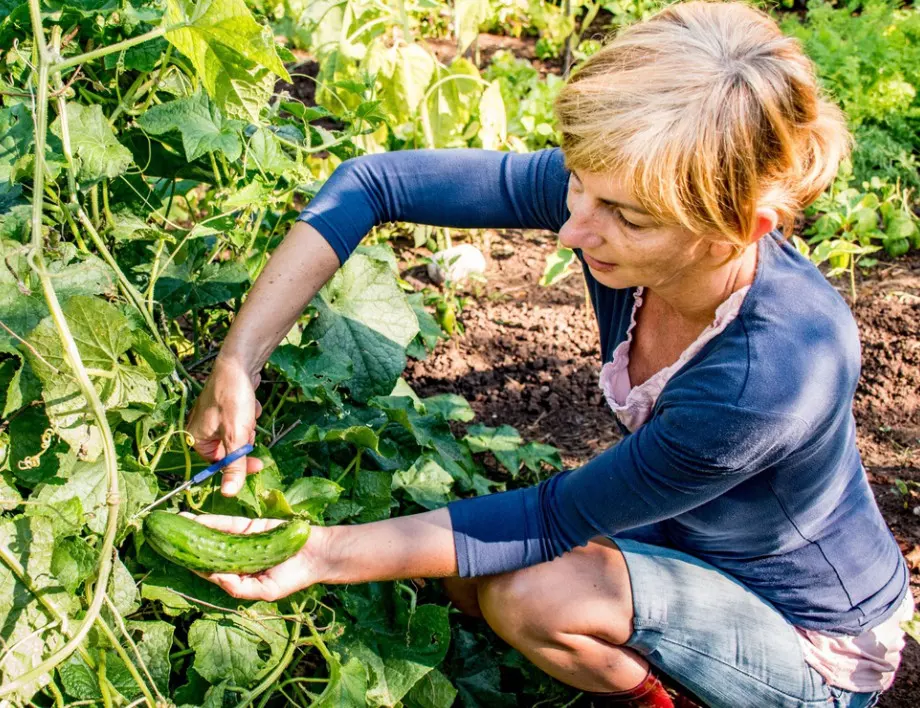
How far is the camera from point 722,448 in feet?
5.37

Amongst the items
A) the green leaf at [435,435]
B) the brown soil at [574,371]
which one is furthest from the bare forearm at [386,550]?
the brown soil at [574,371]

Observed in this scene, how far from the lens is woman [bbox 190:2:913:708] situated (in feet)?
5.16

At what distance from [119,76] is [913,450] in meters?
2.32

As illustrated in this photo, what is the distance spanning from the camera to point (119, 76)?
199 cm

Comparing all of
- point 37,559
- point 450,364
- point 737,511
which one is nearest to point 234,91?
point 37,559

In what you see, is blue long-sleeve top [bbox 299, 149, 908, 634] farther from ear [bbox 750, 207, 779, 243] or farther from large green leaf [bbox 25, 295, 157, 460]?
large green leaf [bbox 25, 295, 157, 460]

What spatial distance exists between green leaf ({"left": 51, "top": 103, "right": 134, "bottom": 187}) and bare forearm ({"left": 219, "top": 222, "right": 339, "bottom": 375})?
0.33 m

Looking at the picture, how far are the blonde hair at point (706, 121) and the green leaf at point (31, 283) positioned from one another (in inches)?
33.3

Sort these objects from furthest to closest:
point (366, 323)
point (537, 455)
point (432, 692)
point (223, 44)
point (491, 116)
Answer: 1. point (491, 116)
2. point (537, 455)
3. point (366, 323)
4. point (432, 692)
5. point (223, 44)

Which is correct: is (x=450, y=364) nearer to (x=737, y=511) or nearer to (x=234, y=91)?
(x=737, y=511)

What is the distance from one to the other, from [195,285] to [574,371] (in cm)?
148

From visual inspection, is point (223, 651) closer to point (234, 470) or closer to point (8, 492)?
point (234, 470)

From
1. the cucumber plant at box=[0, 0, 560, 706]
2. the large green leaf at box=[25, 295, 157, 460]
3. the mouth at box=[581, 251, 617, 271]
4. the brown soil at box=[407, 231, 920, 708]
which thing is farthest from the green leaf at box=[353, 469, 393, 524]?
the brown soil at box=[407, 231, 920, 708]

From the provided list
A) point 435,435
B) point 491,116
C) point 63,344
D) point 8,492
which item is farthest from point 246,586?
point 491,116
